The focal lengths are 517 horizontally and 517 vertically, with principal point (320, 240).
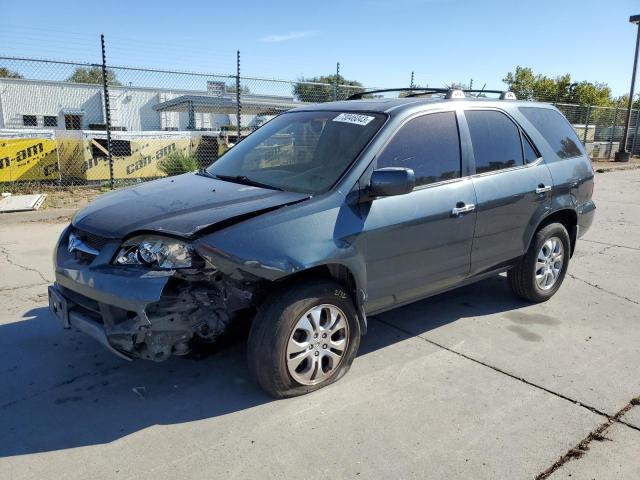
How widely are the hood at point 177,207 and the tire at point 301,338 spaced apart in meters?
0.57

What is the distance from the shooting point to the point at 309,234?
3.04 metres

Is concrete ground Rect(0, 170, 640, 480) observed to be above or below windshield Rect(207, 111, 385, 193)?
below

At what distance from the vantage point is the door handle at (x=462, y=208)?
12.5 feet

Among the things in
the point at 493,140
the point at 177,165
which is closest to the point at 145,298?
the point at 493,140

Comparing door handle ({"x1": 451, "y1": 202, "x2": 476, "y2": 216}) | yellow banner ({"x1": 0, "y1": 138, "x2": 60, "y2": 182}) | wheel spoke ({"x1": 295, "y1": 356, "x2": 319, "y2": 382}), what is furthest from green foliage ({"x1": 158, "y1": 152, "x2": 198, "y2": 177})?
wheel spoke ({"x1": 295, "y1": 356, "x2": 319, "y2": 382})

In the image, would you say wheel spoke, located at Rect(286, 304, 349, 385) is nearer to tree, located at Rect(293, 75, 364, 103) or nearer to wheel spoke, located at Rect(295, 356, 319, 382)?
wheel spoke, located at Rect(295, 356, 319, 382)

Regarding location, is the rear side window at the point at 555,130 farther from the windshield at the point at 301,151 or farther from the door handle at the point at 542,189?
the windshield at the point at 301,151

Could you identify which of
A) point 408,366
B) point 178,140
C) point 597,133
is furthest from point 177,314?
point 597,133

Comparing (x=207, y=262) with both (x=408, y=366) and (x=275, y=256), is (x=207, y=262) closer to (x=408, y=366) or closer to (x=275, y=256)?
(x=275, y=256)

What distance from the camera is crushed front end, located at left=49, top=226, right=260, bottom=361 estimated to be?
2.81 metres

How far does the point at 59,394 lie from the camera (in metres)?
3.27

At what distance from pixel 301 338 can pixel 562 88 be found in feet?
166

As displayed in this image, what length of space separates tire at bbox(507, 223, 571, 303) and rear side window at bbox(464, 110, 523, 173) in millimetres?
782

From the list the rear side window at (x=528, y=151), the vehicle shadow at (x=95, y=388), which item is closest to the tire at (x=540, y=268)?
the rear side window at (x=528, y=151)
